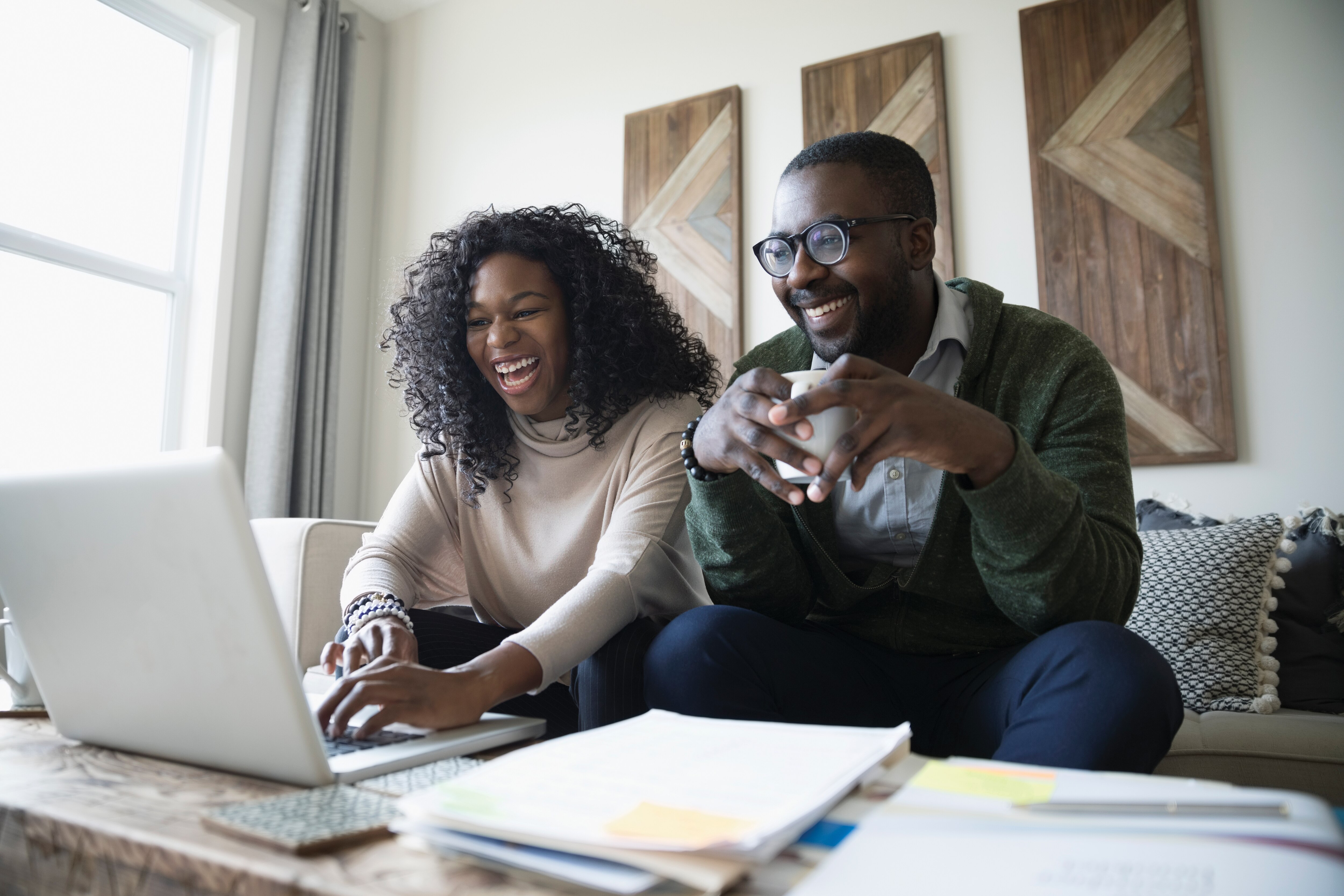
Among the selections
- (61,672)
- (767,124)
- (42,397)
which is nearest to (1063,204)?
(767,124)

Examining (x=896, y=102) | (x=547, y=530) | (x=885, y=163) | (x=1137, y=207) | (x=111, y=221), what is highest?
(x=896, y=102)

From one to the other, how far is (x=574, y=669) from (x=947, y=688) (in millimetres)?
510

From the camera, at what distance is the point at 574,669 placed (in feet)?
4.29

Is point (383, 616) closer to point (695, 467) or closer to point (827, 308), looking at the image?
point (695, 467)

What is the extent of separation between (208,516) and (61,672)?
1.12 feet

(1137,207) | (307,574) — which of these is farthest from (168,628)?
(1137,207)

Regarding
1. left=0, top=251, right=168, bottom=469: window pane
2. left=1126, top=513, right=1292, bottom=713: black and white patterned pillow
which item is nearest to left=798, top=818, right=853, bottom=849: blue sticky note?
left=1126, top=513, right=1292, bottom=713: black and white patterned pillow

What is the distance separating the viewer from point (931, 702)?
1.13 meters

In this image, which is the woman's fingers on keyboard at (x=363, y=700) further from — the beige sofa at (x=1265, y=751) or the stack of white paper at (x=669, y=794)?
the beige sofa at (x=1265, y=751)

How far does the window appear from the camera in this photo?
8.86 ft

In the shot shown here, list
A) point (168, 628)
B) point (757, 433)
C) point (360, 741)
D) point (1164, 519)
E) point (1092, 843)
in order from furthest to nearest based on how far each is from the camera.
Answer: point (1164, 519) < point (757, 433) < point (360, 741) < point (168, 628) < point (1092, 843)

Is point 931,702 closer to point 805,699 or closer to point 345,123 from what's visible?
point 805,699

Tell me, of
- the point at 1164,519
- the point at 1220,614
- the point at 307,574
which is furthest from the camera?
the point at 307,574

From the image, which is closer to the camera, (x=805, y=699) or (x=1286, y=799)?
(x=1286, y=799)
